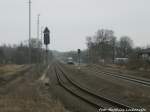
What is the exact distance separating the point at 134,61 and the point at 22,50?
79.4 metres

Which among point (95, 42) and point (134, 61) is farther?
point (95, 42)

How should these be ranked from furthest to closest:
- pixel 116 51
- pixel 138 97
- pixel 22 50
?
pixel 116 51
pixel 22 50
pixel 138 97

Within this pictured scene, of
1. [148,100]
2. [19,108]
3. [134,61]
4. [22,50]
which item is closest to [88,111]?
[19,108]

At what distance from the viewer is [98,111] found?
46.4 feet

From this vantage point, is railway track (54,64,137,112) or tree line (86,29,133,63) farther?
tree line (86,29,133,63)

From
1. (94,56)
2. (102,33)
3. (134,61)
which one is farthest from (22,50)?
(134,61)

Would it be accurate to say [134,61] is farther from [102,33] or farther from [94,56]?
[102,33]

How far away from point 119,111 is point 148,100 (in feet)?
15.8

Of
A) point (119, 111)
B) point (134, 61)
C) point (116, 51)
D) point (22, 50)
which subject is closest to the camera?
point (119, 111)

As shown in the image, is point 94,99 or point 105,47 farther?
point 105,47

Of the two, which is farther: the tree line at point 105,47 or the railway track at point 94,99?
the tree line at point 105,47

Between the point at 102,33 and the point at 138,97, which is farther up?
the point at 102,33

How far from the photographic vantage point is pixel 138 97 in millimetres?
19312

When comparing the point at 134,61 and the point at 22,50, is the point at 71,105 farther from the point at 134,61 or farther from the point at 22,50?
the point at 22,50
